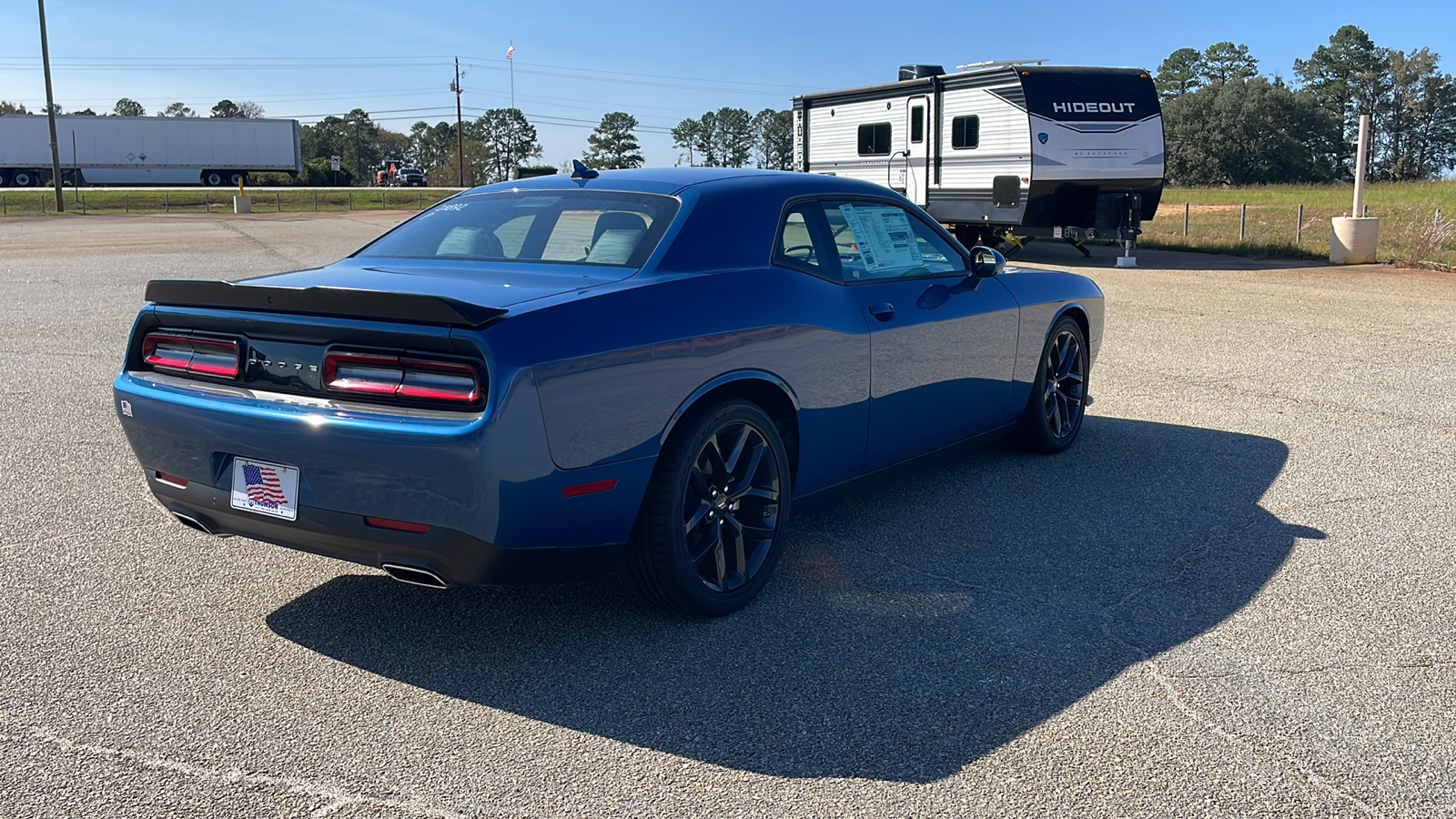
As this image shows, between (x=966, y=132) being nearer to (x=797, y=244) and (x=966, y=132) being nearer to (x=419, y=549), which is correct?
(x=797, y=244)

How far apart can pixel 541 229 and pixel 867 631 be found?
74.7 inches

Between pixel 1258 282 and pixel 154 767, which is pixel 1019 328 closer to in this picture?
pixel 154 767

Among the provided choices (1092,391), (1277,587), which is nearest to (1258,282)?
(1092,391)

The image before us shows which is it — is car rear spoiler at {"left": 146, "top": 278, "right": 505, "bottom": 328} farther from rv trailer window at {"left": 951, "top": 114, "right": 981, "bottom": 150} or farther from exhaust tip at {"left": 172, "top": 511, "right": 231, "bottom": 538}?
rv trailer window at {"left": 951, "top": 114, "right": 981, "bottom": 150}

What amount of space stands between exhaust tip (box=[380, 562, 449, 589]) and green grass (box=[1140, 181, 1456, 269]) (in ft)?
58.8

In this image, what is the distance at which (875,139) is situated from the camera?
68.3ft

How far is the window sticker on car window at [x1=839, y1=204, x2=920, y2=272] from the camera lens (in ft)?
16.4

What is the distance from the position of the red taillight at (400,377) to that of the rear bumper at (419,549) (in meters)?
0.37

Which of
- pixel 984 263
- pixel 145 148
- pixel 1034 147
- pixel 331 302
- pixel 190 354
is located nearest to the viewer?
pixel 331 302

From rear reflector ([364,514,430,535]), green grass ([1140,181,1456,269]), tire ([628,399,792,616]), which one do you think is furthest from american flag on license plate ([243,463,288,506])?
green grass ([1140,181,1456,269])

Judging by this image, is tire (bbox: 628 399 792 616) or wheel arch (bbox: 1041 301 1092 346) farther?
wheel arch (bbox: 1041 301 1092 346)

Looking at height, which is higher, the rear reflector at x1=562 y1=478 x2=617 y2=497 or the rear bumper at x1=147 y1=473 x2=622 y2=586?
the rear reflector at x1=562 y1=478 x2=617 y2=497

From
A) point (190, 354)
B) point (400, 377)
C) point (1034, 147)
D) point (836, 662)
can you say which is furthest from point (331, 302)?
point (1034, 147)

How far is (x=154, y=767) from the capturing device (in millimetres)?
3029
